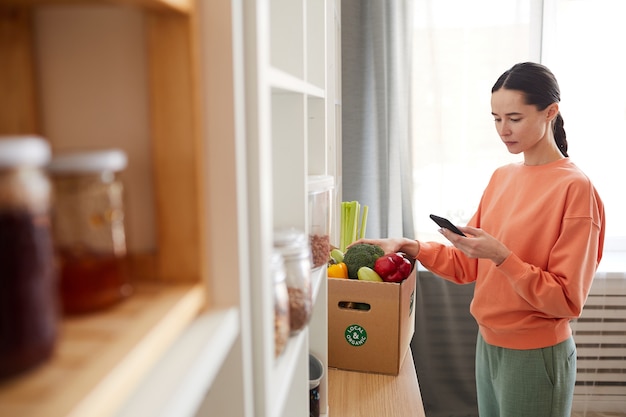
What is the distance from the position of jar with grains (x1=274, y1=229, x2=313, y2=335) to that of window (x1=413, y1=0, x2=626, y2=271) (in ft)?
6.82

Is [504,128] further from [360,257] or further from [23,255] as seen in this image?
[23,255]

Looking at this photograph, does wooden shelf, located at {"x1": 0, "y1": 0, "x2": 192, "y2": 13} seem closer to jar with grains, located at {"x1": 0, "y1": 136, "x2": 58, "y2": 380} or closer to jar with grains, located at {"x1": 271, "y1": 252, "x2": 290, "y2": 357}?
jar with grains, located at {"x1": 0, "y1": 136, "x2": 58, "y2": 380}

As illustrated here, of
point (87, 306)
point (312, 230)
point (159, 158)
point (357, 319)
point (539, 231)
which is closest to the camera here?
point (87, 306)

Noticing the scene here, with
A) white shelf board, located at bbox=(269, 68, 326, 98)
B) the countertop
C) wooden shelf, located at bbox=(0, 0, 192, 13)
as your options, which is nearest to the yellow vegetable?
the countertop

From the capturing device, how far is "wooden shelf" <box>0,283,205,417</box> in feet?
0.77

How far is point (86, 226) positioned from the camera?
0.31m

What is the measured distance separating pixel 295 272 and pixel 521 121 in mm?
1209

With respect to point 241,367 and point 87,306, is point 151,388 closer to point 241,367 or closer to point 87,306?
point 87,306

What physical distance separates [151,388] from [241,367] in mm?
206

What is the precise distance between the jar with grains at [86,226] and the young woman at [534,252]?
4.80ft

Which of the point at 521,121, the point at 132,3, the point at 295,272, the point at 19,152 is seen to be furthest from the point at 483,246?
the point at 19,152

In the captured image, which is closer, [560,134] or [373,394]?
[373,394]

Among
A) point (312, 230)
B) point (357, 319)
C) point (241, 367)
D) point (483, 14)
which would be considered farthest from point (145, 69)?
point (483, 14)

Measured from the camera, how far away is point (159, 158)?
0.42m
